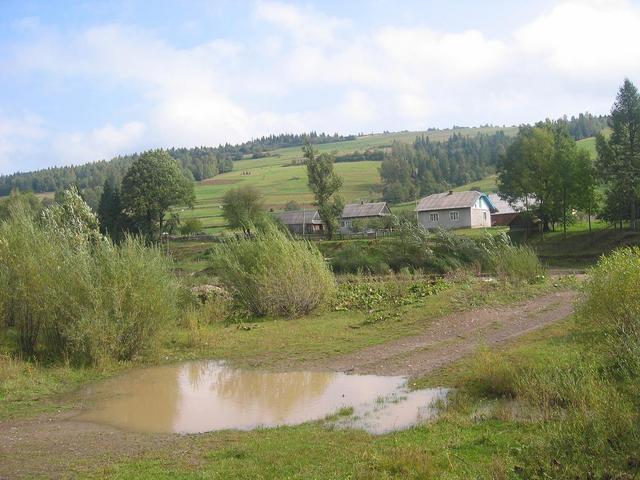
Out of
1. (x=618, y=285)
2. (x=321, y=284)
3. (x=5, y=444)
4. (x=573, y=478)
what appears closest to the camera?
(x=573, y=478)

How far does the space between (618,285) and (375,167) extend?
120 metres

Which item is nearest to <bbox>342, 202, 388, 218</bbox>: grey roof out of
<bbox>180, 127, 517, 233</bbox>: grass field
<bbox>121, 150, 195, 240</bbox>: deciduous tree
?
<bbox>180, 127, 517, 233</bbox>: grass field

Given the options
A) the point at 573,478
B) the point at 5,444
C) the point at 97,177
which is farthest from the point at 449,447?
the point at 97,177

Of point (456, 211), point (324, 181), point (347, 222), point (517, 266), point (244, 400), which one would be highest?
point (324, 181)

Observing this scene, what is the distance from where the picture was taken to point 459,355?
634 inches

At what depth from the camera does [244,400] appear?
563 inches

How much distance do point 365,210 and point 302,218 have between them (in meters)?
8.49

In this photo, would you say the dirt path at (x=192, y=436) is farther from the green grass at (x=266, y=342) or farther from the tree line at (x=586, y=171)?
the tree line at (x=586, y=171)

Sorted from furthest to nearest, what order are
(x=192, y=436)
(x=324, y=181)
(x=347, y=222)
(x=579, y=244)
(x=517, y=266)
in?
1. (x=347, y=222)
2. (x=324, y=181)
3. (x=579, y=244)
4. (x=517, y=266)
5. (x=192, y=436)

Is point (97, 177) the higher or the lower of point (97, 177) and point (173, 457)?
the higher

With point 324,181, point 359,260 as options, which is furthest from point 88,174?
point 359,260

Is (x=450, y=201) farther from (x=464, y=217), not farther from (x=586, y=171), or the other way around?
(x=586, y=171)

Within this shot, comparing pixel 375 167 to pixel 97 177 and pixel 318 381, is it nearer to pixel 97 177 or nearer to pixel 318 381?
pixel 97 177

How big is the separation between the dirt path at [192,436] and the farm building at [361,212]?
5741 cm
